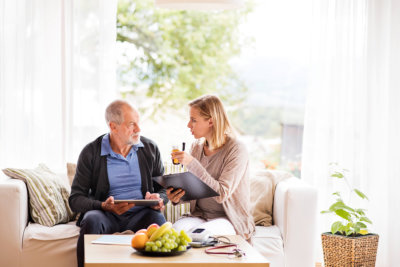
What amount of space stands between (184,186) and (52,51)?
1.89m

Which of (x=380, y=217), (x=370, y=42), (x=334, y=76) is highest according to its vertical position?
(x=370, y=42)

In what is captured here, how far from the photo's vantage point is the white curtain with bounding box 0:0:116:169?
4.20m

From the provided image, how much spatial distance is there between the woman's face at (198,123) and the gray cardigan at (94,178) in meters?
0.32

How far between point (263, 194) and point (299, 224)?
388 mm

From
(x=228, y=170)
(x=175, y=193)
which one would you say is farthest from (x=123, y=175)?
(x=228, y=170)

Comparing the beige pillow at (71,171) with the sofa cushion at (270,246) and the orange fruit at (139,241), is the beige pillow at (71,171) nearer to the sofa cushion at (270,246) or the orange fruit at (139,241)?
the sofa cushion at (270,246)

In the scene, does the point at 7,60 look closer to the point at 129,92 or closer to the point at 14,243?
the point at 14,243

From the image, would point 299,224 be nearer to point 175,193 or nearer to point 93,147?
point 175,193

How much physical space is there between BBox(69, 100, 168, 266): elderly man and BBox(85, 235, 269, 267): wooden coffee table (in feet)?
2.47

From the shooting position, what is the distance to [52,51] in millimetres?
4316

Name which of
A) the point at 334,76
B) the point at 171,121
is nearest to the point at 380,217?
the point at 334,76

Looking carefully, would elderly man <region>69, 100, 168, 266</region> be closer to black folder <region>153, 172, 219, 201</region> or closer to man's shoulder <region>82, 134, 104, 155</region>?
man's shoulder <region>82, 134, 104, 155</region>

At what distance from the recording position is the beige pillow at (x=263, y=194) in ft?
12.2

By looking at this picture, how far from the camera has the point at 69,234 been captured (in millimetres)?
3275
